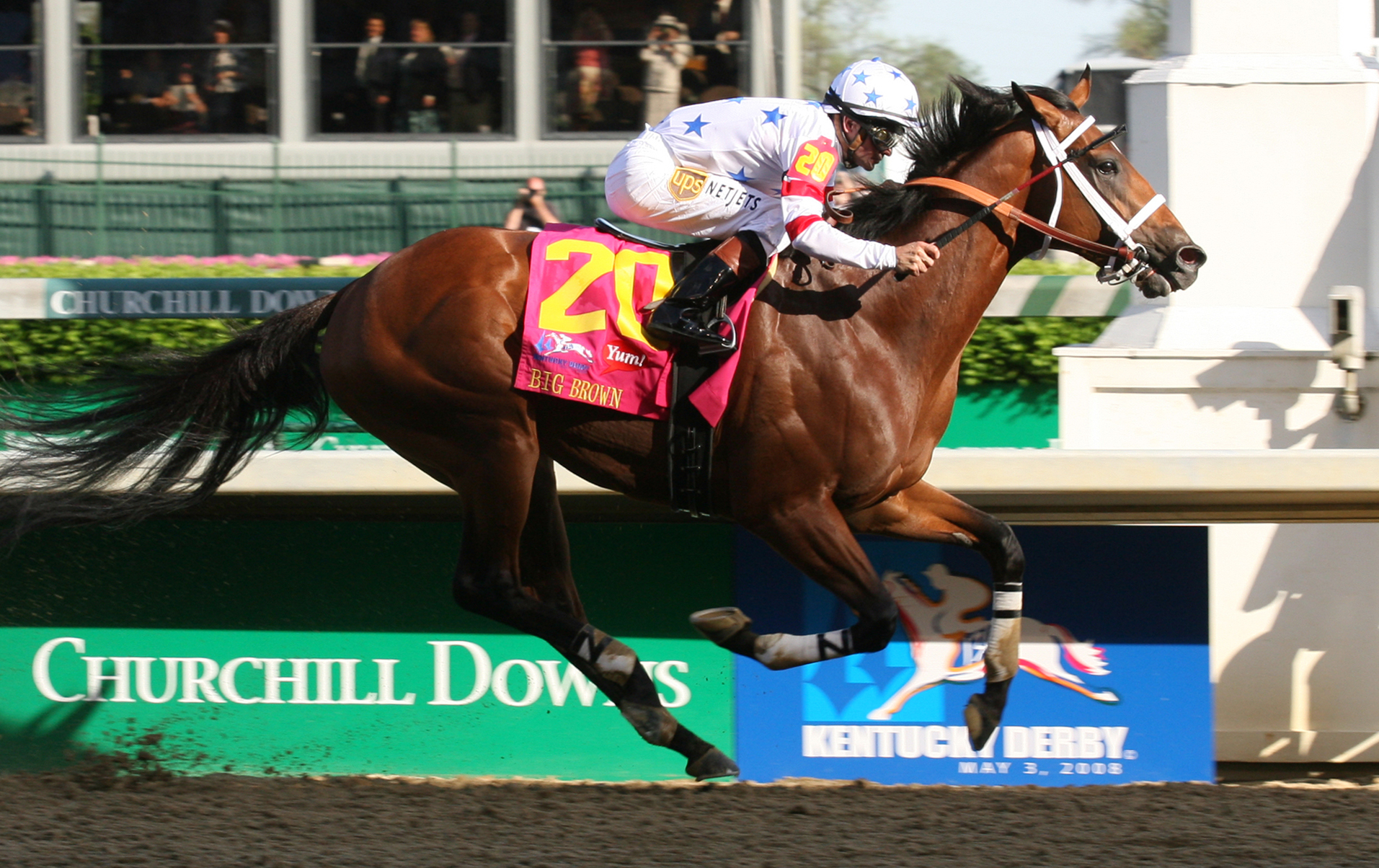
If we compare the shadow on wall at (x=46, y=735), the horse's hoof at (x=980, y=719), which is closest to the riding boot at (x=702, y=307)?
the horse's hoof at (x=980, y=719)

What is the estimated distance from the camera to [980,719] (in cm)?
390

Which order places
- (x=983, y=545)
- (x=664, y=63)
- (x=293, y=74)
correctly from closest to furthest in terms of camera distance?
(x=983, y=545)
(x=664, y=63)
(x=293, y=74)

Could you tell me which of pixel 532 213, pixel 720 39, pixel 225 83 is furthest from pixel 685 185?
pixel 225 83

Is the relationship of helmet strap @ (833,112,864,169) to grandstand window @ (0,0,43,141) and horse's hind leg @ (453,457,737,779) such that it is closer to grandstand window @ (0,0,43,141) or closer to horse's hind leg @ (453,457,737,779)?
horse's hind leg @ (453,457,737,779)

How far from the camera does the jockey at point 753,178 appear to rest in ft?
11.7

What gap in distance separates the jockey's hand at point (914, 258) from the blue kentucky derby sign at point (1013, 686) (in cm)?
127

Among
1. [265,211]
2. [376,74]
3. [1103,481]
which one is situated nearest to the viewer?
[1103,481]

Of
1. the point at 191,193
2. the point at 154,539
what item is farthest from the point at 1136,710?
the point at 191,193

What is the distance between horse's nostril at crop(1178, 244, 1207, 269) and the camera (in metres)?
3.77

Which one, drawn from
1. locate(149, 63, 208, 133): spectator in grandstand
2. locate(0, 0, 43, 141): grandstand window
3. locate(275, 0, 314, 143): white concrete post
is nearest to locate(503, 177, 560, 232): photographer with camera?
locate(275, 0, 314, 143): white concrete post

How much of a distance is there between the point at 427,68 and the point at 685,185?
10.1m

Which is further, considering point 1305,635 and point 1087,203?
point 1305,635

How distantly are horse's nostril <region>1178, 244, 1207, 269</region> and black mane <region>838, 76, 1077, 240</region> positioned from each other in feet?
1.61

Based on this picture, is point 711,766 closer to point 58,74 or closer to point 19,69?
point 58,74
